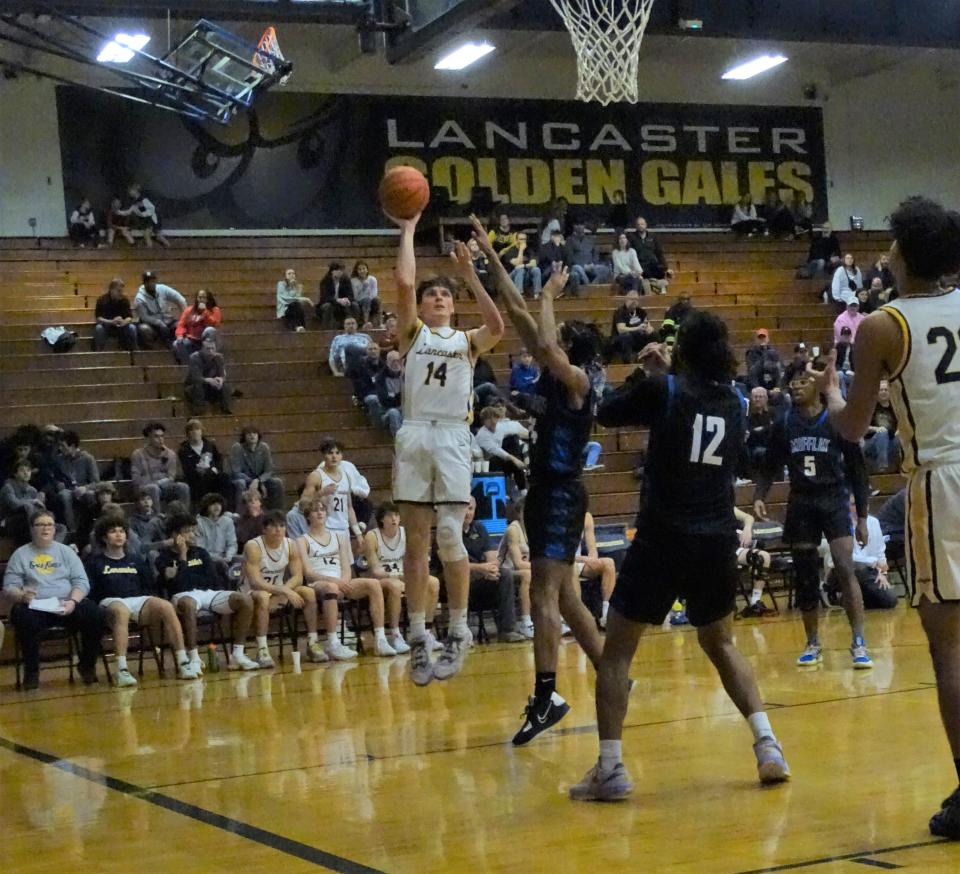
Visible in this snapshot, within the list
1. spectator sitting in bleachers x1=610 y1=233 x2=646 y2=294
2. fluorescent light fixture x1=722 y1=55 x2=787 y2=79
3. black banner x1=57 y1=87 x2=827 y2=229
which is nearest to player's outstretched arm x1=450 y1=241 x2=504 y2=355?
spectator sitting in bleachers x1=610 y1=233 x2=646 y2=294

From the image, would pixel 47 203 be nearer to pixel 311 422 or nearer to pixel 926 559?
pixel 311 422

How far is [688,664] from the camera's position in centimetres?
929

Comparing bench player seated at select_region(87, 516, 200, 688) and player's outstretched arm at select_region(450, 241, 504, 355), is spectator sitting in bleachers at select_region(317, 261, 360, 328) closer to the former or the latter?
bench player seated at select_region(87, 516, 200, 688)

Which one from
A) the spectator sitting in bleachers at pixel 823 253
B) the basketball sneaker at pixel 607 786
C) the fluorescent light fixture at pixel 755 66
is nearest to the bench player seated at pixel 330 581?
the basketball sneaker at pixel 607 786

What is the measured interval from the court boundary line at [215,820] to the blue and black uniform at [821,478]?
15.0 feet

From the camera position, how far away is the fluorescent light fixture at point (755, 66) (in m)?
25.0

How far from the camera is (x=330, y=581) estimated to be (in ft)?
37.6

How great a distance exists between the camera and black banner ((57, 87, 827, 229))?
21.9 m

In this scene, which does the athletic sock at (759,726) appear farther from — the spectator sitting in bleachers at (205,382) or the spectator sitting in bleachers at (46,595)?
the spectator sitting in bleachers at (205,382)

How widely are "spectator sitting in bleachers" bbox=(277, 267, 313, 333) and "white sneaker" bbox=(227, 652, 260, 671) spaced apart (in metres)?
8.44

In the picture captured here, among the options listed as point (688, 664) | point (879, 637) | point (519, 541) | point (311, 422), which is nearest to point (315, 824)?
point (688, 664)

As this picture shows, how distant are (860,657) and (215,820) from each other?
477 cm

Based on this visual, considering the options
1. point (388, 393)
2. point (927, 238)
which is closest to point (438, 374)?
point (927, 238)

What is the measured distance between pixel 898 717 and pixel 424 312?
114 inches
